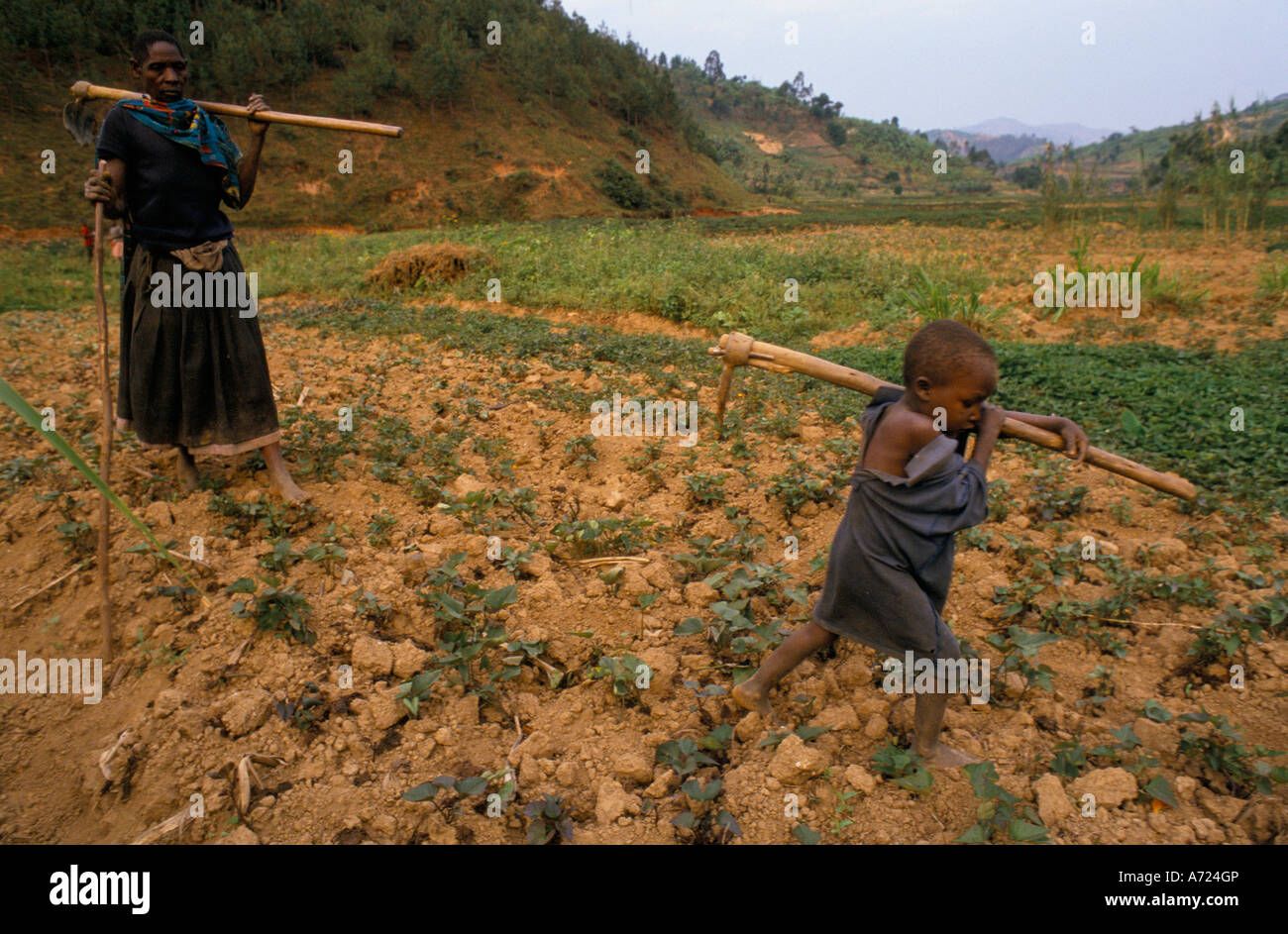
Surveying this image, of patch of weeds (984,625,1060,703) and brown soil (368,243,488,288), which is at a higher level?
brown soil (368,243,488,288)

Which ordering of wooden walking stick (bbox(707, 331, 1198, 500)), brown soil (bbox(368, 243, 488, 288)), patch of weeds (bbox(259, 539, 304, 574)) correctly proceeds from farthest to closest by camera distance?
brown soil (bbox(368, 243, 488, 288)), patch of weeds (bbox(259, 539, 304, 574)), wooden walking stick (bbox(707, 331, 1198, 500))

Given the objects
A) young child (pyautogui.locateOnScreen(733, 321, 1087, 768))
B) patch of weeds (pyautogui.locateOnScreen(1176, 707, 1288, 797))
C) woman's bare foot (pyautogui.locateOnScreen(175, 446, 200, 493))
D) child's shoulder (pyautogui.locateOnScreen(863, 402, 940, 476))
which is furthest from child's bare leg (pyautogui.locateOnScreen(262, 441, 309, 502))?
patch of weeds (pyautogui.locateOnScreen(1176, 707, 1288, 797))

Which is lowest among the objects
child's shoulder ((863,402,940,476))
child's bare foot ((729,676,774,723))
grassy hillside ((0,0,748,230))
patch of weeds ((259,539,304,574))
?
child's bare foot ((729,676,774,723))

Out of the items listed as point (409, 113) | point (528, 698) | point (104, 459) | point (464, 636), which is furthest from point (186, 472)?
point (409, 113)

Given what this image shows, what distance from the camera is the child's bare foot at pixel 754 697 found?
216cm

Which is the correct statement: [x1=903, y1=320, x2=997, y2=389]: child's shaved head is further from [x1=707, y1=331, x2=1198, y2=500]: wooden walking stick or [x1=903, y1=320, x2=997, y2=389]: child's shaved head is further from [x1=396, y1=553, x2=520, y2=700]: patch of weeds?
[x1=396, y1=553, x2=520, y2=700]: patch of weeds

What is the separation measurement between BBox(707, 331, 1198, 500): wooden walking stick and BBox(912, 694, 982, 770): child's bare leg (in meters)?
0.71

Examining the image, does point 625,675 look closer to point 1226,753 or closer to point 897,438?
point 897,438

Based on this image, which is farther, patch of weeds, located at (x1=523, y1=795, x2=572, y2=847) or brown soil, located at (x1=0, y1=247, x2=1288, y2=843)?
brown soil, located at (x1=0, y1=247, x2=1288, y2=843)

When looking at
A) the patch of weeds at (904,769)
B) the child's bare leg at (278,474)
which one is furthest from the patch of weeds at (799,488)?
the child's bare leg at (278,474)

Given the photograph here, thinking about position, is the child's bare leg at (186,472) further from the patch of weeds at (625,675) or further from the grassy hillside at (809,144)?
the grassy hillside at (809,144)

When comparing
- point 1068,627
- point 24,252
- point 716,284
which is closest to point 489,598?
point 1068,627

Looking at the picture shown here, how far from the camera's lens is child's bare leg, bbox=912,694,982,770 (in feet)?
6.50

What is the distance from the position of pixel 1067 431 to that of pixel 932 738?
859 millimetres
